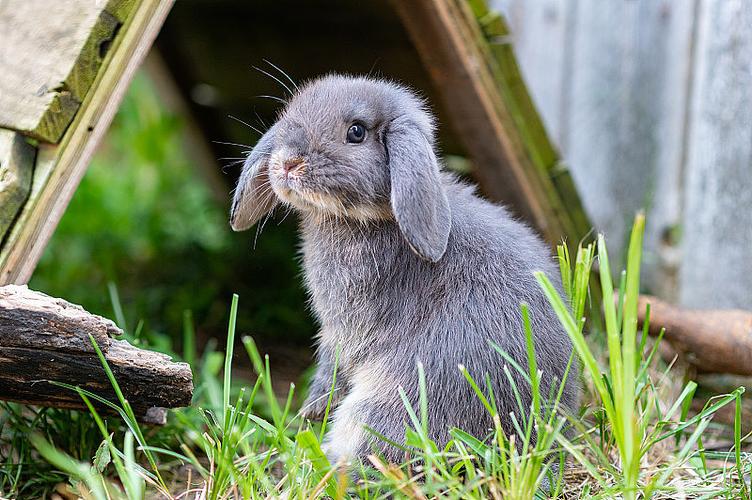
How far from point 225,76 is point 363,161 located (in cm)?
323

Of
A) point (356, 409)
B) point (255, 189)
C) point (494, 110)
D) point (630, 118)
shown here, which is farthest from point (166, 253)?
point (356, 409)

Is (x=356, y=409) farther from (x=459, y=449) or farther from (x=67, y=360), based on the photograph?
(x=67, y=360)

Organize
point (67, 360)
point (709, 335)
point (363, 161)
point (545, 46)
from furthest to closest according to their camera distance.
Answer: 1. point (545, 46)
2. point (709, 335)
3. point (363, 161)
4. point (67, 360)

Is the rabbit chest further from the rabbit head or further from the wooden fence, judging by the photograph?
the wooden fence

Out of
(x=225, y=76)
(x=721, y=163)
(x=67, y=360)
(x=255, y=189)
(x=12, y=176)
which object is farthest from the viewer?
(x=225, y=76)

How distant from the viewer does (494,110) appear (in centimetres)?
339

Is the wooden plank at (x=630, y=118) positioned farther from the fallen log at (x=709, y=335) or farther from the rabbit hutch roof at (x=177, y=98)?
the fallen log at (x=709, y=335)

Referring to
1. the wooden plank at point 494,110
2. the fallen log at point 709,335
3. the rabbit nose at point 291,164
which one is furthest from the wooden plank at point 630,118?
the rabbit nose at point 291,164

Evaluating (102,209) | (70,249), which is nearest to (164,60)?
(102,209)

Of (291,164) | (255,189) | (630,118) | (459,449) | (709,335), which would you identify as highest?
(630,118)

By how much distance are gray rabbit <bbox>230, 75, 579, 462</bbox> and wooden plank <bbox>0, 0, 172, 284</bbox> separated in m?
0.44

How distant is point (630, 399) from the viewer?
172 centimetres

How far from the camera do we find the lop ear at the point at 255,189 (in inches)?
99.0

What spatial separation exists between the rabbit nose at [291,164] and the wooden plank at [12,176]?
26.5 inches
